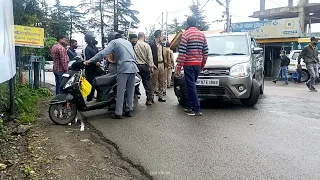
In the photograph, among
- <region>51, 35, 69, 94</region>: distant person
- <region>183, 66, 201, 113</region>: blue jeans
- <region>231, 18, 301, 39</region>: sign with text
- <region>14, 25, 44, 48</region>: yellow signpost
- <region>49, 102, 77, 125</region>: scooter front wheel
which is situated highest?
<region>231, 18, 301, 39</region>: sign with text

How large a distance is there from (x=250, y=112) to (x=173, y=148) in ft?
10.1

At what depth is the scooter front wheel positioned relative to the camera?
589 cm

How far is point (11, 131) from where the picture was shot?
5289 mm

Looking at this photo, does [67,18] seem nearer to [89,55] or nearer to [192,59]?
[89,55]

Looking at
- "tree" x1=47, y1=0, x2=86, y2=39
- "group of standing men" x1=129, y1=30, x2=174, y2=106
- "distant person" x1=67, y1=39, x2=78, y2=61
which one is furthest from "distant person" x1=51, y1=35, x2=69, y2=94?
"tree" x1=47, y1=0, x2=86, y2=39

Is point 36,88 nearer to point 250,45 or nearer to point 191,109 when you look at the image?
point 191,109

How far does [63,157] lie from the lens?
4152mm

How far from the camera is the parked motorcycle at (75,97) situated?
19.4 feet

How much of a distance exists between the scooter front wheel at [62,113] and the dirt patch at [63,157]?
406mm

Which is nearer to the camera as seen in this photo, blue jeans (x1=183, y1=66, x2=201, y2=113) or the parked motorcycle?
the parked motorcycle

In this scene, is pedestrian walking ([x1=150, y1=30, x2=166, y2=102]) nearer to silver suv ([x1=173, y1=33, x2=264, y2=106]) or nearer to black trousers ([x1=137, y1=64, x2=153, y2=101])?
black trousers ([x1=137, y1=64, x2=153, y2=101])

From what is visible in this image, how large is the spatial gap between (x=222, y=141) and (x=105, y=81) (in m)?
2.82

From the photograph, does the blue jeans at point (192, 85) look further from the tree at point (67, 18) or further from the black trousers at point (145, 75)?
the tree at point (67, 18)

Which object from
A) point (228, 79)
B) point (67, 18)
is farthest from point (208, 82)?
point (67, 18)
